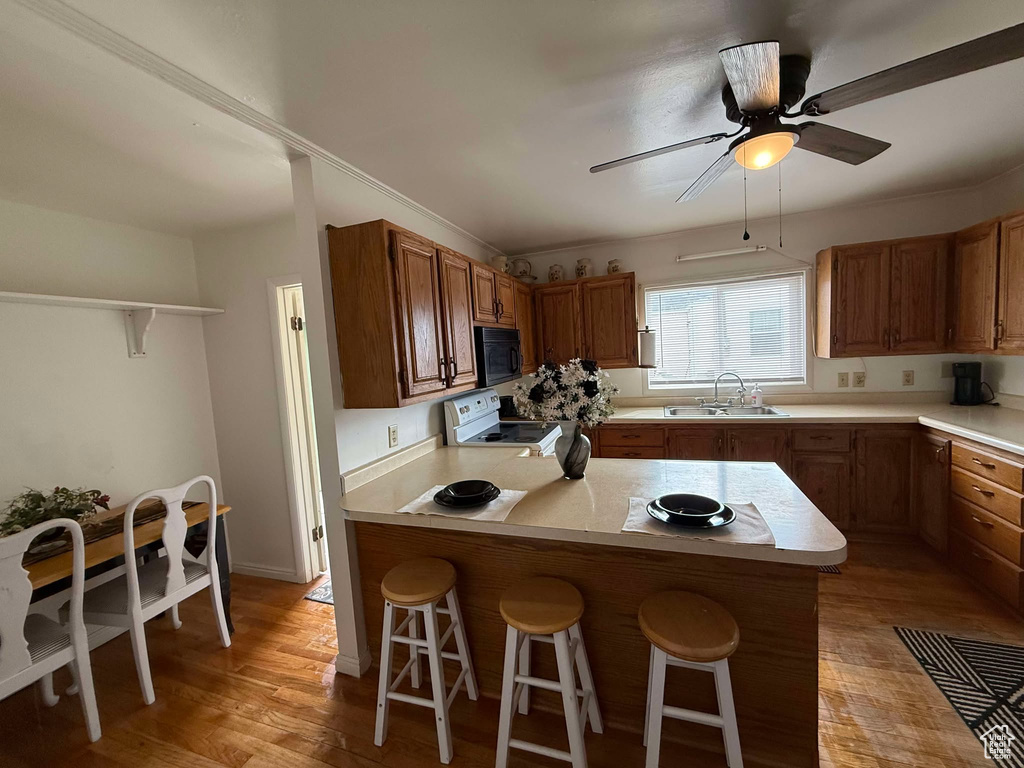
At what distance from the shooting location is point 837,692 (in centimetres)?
165

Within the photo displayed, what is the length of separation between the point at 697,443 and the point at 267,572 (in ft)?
11.4

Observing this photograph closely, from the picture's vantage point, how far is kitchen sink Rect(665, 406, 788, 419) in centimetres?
317

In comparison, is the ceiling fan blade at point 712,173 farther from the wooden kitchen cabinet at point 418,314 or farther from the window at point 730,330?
the window at point 730,330

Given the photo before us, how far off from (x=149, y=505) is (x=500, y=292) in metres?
2.67

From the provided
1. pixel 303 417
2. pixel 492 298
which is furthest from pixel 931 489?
pixel 303 417

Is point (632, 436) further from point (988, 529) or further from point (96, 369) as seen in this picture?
point (96, 369)

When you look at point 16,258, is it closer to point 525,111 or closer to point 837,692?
point 525,111

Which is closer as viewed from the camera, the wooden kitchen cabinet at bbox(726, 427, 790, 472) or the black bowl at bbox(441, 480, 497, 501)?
the black bowl at bbox(441, 480, 497, 501)

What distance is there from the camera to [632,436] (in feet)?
10.7

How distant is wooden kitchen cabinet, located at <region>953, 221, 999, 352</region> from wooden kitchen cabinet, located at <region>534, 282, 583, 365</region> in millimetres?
2672

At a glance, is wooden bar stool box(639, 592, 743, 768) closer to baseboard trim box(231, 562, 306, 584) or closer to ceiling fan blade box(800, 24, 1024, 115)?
ceiling fan blade box(800, 24, 1024, 115)

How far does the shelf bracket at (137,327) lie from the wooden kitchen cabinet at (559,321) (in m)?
2.86

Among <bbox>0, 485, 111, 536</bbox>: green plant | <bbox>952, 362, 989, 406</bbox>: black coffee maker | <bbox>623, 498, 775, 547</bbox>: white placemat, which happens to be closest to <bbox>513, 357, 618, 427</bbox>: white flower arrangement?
<bbox>623, 498, 775, 547</bbox>: white placemat

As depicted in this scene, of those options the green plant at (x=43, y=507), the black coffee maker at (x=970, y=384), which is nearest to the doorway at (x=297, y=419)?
the green plant at (x=43, y=507)
